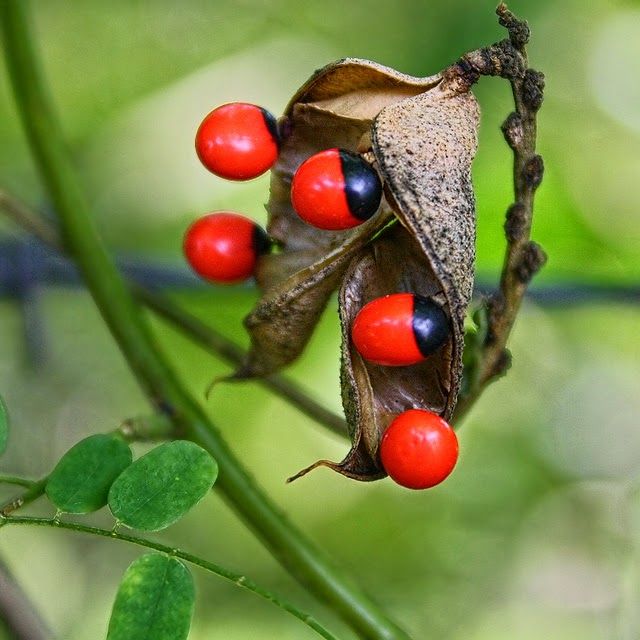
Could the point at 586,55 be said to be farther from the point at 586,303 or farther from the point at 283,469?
the point at 283,469

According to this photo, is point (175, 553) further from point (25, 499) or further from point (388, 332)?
point (388, 332)

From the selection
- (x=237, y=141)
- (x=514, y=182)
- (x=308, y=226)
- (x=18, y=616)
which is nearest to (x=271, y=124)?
(x=237, y=141)

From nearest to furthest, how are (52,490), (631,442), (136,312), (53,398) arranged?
(52,490) < (136,312) < (53,398) < (631,442)

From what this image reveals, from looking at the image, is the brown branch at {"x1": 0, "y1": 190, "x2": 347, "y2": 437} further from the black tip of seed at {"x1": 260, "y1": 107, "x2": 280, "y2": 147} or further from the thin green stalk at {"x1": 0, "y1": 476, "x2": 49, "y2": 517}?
the thin green stalk at {"x1": 0, "y1": 476, "x2": 49, "y2": 517}

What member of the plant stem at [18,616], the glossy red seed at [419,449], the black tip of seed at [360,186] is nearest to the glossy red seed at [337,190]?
the black tip of seed at [360,186]

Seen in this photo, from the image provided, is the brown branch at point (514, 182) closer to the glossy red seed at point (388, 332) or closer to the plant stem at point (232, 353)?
the glossy red seed at point (388, 332)

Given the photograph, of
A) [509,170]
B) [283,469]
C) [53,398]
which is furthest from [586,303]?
[53,398]

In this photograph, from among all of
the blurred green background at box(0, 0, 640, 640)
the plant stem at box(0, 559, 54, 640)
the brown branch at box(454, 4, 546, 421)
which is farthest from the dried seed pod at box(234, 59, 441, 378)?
the blurred green background at box(0, 0, 640, 640)
